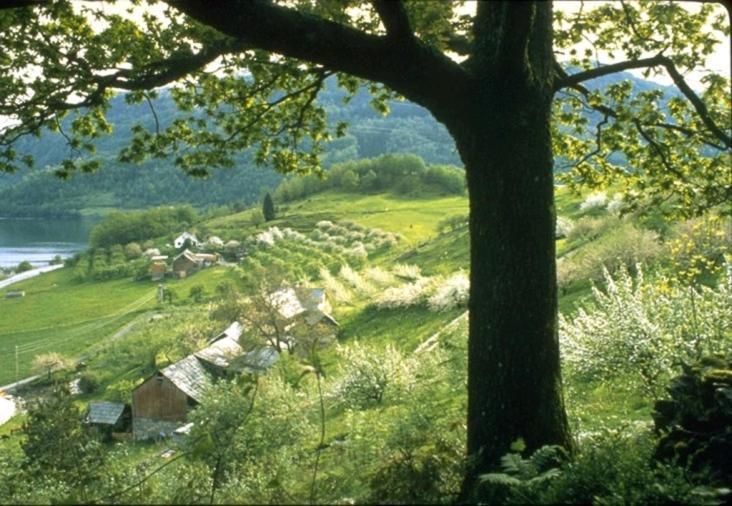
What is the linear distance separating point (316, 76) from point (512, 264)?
4.40m

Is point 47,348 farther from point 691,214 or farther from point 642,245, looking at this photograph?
point 691,214

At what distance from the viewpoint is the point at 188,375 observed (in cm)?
4666

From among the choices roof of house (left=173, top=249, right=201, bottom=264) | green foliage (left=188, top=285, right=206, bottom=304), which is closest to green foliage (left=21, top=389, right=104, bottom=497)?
green foliage (left=188, top=285, right=206, bottom=304)

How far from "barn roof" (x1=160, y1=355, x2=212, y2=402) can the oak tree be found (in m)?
36.0

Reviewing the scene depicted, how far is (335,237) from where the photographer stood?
112812 millimetres

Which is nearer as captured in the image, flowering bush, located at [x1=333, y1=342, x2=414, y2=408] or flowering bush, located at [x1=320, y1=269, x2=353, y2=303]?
flowering bush, located at [x1=333, y1=342, x2=414, y2=408]

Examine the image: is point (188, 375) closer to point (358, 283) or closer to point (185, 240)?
point (358, 283)

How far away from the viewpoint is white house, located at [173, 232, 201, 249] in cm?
13712

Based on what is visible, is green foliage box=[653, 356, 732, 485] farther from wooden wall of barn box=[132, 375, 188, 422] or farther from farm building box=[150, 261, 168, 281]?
farm building box=[150, 261, 168, 281]

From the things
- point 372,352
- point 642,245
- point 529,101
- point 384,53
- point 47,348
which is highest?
point 384,53

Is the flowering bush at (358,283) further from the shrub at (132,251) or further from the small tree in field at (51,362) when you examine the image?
the shrub at (132,251)

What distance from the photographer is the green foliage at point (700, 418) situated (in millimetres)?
5359

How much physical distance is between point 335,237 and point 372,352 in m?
93.1

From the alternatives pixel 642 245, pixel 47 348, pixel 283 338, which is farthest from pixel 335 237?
pixel 642 245
